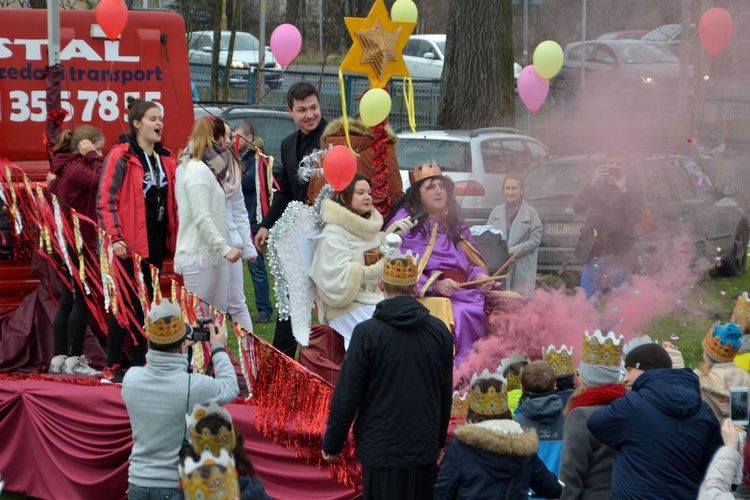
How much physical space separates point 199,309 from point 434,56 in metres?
19.9

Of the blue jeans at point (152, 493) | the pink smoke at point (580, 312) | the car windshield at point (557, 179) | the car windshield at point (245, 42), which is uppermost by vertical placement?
the car windshield at point (245, 42)

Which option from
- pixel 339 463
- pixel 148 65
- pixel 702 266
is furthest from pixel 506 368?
pixel 702 266

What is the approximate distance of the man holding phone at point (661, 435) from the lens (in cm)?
430

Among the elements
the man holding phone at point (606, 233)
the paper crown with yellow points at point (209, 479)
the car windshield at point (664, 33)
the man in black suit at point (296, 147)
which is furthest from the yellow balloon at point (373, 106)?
the car windshield at point (664, 33)

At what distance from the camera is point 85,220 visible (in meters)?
6.79

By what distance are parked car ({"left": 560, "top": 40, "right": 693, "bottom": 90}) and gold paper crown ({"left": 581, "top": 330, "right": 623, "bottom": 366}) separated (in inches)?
295

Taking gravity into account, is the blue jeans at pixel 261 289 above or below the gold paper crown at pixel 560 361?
below

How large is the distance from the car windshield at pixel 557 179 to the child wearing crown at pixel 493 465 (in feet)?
19.4

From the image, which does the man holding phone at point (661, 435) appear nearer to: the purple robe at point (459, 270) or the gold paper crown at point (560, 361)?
the gold paper crown at point (560, 361)

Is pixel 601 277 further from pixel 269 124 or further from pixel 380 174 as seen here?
pixel 269 124

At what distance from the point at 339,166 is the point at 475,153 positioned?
6.16 meters

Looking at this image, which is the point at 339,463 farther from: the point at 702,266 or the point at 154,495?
the point at 702,266

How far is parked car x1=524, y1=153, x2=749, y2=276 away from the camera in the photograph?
31.4ft

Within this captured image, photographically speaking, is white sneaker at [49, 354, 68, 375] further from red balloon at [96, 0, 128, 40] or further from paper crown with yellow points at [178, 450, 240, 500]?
paper crown with yellow points at [178, 450, 240, 500]
